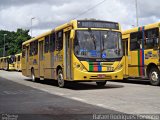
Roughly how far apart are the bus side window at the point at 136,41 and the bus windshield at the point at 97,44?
10.2 feet

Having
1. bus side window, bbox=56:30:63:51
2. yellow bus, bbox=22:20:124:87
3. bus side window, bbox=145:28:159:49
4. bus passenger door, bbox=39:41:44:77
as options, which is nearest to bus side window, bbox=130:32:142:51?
bus side window, bbox=145:28:159:49

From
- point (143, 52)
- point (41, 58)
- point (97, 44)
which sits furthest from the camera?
point (41, 58)

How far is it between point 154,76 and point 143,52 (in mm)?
1547

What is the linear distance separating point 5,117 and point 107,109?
9.01ft

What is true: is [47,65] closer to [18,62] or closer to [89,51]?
[89,51]

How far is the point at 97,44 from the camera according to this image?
16.5 metres

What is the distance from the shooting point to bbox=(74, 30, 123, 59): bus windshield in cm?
1627

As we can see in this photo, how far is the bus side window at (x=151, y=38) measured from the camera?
1822 cm

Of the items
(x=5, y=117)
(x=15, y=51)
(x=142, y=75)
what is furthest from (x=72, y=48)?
(x=15, y=51)

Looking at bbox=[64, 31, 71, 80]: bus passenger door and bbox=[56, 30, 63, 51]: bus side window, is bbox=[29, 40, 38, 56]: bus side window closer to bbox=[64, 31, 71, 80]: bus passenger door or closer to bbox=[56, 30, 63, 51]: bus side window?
bbox=[56, 30, 63, 51]: bus side window

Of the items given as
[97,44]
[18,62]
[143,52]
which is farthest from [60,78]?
Answer: [18,62]

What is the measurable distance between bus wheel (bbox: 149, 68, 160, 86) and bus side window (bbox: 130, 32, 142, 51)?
170 cm

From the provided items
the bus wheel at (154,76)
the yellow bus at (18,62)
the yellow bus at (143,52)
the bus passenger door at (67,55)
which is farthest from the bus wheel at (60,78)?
the yellow bus at (18,62)

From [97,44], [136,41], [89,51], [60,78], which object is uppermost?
[136,41]
